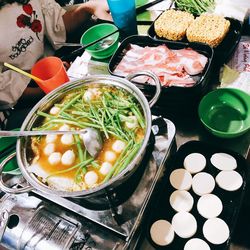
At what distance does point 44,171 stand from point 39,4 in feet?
6.97

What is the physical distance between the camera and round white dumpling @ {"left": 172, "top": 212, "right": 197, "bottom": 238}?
1.56 meters

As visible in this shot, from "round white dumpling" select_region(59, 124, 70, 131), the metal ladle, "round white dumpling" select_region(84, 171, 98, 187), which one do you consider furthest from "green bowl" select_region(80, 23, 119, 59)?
"round white dumpling" select_region(84, 171, 98, 187)

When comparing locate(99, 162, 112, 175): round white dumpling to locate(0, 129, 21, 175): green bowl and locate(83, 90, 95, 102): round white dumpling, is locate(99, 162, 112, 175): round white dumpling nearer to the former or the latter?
locate(83, 90, 95, 102): round white dumpling

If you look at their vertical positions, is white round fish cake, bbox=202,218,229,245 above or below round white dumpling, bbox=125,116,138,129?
below

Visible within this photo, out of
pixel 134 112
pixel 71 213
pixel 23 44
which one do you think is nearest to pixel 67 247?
pixel 71 213

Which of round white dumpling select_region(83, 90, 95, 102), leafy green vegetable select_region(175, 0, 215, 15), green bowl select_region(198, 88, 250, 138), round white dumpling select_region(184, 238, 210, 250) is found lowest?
round white dumpling select_region(184, 238, 210, 250)

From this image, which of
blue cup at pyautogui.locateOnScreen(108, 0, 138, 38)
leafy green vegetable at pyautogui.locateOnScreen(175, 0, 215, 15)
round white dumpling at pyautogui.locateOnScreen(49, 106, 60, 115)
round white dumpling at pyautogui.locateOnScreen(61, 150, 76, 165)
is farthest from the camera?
leafy green vegetable at pyautogui.locateOnScreen(175, 0, 215, 15)

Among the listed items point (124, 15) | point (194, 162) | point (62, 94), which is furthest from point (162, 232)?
point (124, 15)

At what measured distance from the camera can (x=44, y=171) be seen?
1576mm

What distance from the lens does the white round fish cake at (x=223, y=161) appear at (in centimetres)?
172

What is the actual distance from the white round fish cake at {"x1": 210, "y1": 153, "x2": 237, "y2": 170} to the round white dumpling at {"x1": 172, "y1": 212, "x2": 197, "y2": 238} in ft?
1.15

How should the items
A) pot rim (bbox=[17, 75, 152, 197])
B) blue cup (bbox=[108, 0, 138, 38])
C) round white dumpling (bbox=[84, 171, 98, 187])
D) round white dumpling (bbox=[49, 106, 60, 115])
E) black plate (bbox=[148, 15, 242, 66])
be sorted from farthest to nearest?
blue cup (bbox=[108, 0, 138, 38]) → black plate (bbox=[148, 15, 242, 66]) → round white dumpling (bbox=[49, 106, 60, 115]) → round white dumpling (bbox=[84, 171, 98, 187]) → pot rim (bbox=[17, 75, 152, 197])

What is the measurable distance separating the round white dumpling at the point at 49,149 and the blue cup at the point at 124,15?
1328mm

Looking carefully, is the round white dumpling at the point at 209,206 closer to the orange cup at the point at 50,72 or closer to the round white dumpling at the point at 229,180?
the round white dumpling at the point at 229,180
